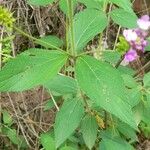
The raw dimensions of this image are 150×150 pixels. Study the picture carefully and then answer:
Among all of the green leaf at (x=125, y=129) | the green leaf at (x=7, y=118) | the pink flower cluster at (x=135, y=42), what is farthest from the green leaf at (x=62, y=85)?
the green leaf at (x=7, y=118)

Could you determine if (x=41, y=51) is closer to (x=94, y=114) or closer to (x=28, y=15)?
(x=94, y=114)

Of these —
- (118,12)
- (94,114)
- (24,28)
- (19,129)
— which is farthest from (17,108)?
(118,12)

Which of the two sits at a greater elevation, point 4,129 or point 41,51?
point 41,51

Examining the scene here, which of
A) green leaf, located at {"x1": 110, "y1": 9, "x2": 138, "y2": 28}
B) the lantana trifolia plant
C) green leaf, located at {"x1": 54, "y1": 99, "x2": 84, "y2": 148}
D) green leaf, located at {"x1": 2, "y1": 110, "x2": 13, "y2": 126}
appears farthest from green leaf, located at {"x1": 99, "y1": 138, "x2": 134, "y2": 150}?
green leaf, located at {"x1": 2, "y1": 110, "x2": 13, "y2": 126}

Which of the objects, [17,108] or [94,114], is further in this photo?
[17,108]

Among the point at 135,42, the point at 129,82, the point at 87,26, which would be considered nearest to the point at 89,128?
the point at 129,82

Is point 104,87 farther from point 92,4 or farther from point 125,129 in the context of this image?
point 125,129

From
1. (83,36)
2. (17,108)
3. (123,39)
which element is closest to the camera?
(123,39)

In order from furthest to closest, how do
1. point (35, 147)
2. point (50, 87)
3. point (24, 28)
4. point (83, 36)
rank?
point (24, 28)
point (35, 147)
point (50, 87)
point (83, 36)
